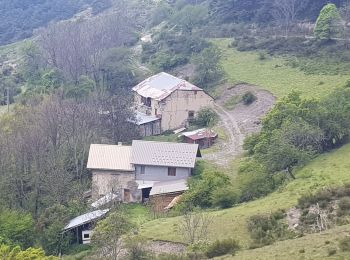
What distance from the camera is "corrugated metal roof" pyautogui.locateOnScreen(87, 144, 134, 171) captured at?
42.4m

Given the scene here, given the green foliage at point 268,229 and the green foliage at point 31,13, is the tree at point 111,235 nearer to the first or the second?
the green foliage at point 268,229

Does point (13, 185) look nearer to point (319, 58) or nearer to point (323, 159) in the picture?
point (323, 159)

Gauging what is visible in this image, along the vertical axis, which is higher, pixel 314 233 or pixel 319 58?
pixel 319 58

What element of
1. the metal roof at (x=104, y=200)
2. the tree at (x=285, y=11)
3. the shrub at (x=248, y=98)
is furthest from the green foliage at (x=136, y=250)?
the tree at (x=285, y=11)

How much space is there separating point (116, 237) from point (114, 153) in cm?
1598

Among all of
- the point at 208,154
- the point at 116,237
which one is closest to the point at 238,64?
the point at 208,154

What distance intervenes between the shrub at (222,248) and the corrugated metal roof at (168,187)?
14.5 metres

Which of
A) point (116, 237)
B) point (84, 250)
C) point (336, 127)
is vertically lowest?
point (84, 250)

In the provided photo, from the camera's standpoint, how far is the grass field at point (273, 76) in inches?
2203

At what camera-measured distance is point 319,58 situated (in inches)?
2517

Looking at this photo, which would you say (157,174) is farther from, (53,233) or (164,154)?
(53,233)

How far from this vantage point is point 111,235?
27891 mm

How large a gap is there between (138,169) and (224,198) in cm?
1057

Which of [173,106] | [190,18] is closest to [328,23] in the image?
[173,106]
